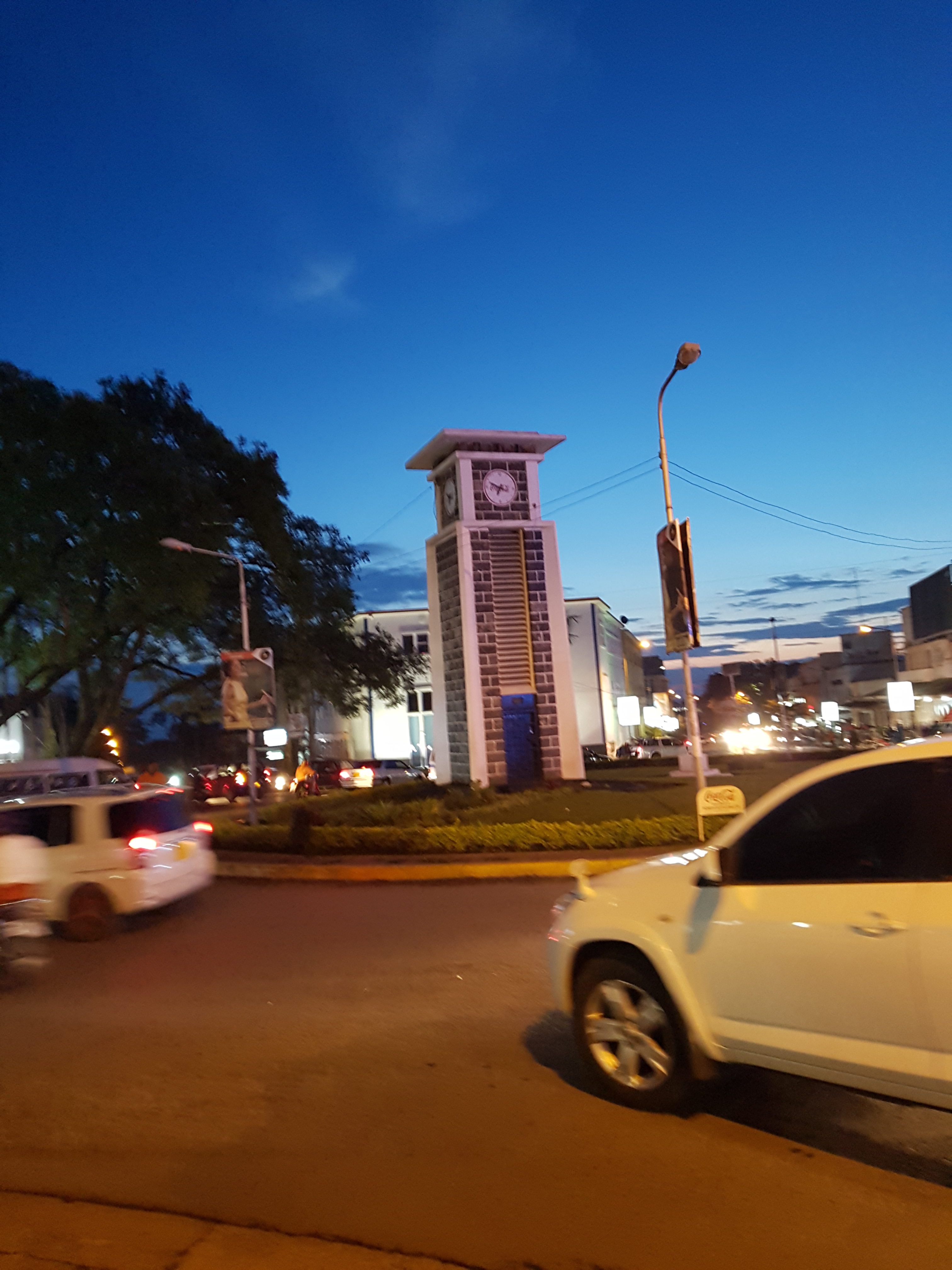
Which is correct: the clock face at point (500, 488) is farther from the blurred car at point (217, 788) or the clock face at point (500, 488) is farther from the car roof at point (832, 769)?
the car roof at point (832, 769)

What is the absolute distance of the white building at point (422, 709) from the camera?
65.6 m

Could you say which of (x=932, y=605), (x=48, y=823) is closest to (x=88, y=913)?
(x=48, y=823)

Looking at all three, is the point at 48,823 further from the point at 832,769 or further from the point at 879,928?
the point at 879,928

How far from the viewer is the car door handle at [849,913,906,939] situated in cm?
392

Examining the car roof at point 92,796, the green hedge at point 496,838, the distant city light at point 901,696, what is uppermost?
the distant city light at point 901,696

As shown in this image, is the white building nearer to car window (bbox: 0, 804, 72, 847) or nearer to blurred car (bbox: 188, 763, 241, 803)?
blurred car (bbox: 188, 763, 241, 803)

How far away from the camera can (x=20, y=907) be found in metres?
7.84

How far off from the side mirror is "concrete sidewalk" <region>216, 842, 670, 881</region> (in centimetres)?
803

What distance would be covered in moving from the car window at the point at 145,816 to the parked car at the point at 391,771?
24.2 m

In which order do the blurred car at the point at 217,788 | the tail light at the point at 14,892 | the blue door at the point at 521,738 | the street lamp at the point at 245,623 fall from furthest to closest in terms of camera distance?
the blurred car at the point at 217,788
the blue door at the point at 521,738
the street lamp at the point at 245,623
the tail light at the point at 14,892

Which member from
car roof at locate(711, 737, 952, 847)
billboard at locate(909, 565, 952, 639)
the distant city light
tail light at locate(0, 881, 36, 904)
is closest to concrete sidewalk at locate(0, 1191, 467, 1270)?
car roof at locate(711, 737, 952, 847)

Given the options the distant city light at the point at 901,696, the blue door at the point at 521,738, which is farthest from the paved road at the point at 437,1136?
the distant city light at the point at 901,696

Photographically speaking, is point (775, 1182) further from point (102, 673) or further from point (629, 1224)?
point (102, 673)

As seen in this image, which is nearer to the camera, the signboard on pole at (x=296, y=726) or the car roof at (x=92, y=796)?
the car roof at (x=92, y=796)
